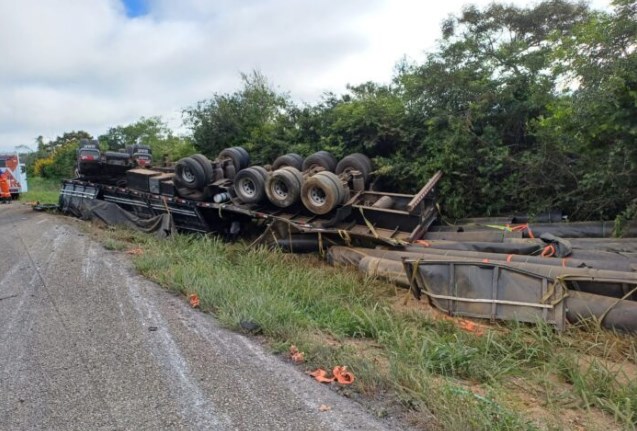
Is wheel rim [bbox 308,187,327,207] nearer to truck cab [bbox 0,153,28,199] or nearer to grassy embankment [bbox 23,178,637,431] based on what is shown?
grassy embankment [bbox 23,178,637,431]

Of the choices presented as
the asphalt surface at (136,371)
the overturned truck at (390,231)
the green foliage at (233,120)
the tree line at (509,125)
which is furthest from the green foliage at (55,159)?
the asphalt surface at (136,371)

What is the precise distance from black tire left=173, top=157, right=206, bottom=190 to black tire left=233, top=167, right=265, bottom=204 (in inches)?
33.8

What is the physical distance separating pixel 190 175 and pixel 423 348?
22.1ft

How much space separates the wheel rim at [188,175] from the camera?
927cm

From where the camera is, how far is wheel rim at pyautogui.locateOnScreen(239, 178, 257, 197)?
8645 mm

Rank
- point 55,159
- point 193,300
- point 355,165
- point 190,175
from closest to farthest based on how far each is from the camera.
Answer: point 193,300
point 355,165
point 190,175
point 55,159

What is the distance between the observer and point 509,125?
8570 millimetres

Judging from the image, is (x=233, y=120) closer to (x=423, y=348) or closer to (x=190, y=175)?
(x=190, y=175)

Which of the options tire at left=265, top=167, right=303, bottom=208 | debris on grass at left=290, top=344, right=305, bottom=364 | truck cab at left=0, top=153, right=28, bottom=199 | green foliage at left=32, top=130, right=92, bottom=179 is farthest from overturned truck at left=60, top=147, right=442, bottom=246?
green foliage at left=32, top=130, right=92, bottom=179

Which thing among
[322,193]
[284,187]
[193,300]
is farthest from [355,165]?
[193,300]

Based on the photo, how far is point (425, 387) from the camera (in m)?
3.02

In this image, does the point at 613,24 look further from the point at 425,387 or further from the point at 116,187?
the point at 116,187

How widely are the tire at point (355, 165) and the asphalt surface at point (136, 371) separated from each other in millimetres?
4425

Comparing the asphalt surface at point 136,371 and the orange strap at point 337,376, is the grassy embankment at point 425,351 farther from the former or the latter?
the asphalt surface at point 136,371
